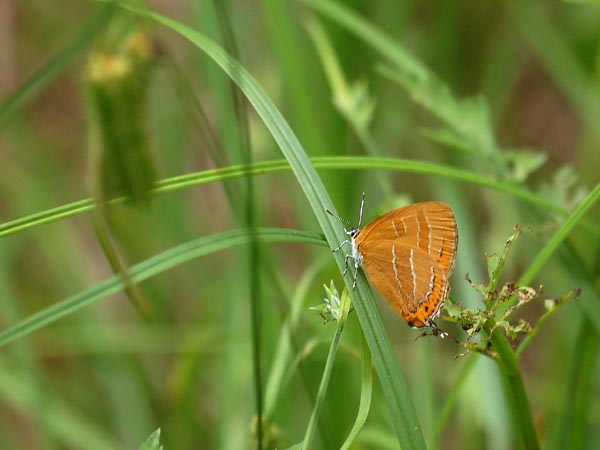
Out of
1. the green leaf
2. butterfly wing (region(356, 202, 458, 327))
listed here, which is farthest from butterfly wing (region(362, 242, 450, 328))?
the green leaf

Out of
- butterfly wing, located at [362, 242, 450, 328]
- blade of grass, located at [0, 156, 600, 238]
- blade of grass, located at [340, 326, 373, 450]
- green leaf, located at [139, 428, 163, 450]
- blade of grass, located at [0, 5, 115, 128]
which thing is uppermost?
blade of grass, located at [0, 5, 115, 128]

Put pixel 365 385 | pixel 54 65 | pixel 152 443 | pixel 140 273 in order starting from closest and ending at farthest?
pixel 152 443
pixel 365 385
pixel 140 273
pixel 54 65

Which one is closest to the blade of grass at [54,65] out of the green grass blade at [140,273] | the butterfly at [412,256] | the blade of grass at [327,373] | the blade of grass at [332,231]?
the blade of grass at [332,231]

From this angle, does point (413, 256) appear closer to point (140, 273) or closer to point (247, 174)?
point (247, 174)

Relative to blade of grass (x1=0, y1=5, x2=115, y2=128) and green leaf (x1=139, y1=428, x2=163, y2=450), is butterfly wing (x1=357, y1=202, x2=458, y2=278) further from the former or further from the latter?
blade of grass (x1=0, y1=5, x2=115, y2=128)

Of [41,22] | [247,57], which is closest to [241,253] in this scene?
[247,57]

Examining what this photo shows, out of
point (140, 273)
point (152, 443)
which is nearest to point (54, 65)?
point (140, 273)

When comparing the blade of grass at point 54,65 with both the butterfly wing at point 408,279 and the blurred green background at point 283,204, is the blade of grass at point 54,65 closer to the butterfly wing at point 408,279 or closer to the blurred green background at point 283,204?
the blurred green background at point 283,204
